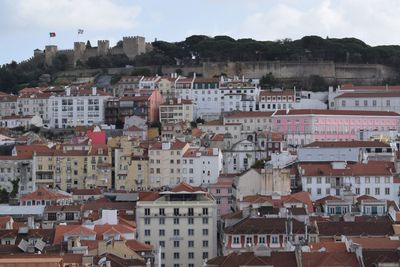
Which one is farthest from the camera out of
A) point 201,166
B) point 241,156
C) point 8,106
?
point 8,106

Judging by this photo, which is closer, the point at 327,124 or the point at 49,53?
the point at 327,124

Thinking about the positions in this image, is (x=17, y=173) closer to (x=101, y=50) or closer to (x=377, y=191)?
(x=377, y=191)

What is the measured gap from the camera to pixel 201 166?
6688cm

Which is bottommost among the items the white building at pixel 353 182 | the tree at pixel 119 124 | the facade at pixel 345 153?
the white building at pixel 353 182

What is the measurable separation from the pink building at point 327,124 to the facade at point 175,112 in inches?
294

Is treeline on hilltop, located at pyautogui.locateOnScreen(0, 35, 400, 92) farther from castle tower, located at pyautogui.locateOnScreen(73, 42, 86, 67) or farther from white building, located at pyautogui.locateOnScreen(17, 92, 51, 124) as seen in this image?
white building, located at pyautogui.locateOnScreen(17, 92, 51, 124)

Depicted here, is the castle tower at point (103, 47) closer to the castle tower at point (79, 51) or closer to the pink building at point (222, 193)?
the castle tower at point (79, 51)

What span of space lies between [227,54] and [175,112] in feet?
69.8

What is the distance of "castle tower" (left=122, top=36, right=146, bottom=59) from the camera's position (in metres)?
111

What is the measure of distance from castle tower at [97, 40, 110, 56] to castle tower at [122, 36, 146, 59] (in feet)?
5.75

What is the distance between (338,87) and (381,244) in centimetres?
5750

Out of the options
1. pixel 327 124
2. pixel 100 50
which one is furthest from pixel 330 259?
pixel 100 50

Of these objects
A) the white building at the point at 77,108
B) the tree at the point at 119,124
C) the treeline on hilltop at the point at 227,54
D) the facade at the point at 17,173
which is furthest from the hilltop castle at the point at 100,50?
the facade at the point at 17,173

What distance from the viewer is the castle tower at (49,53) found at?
369 ft
